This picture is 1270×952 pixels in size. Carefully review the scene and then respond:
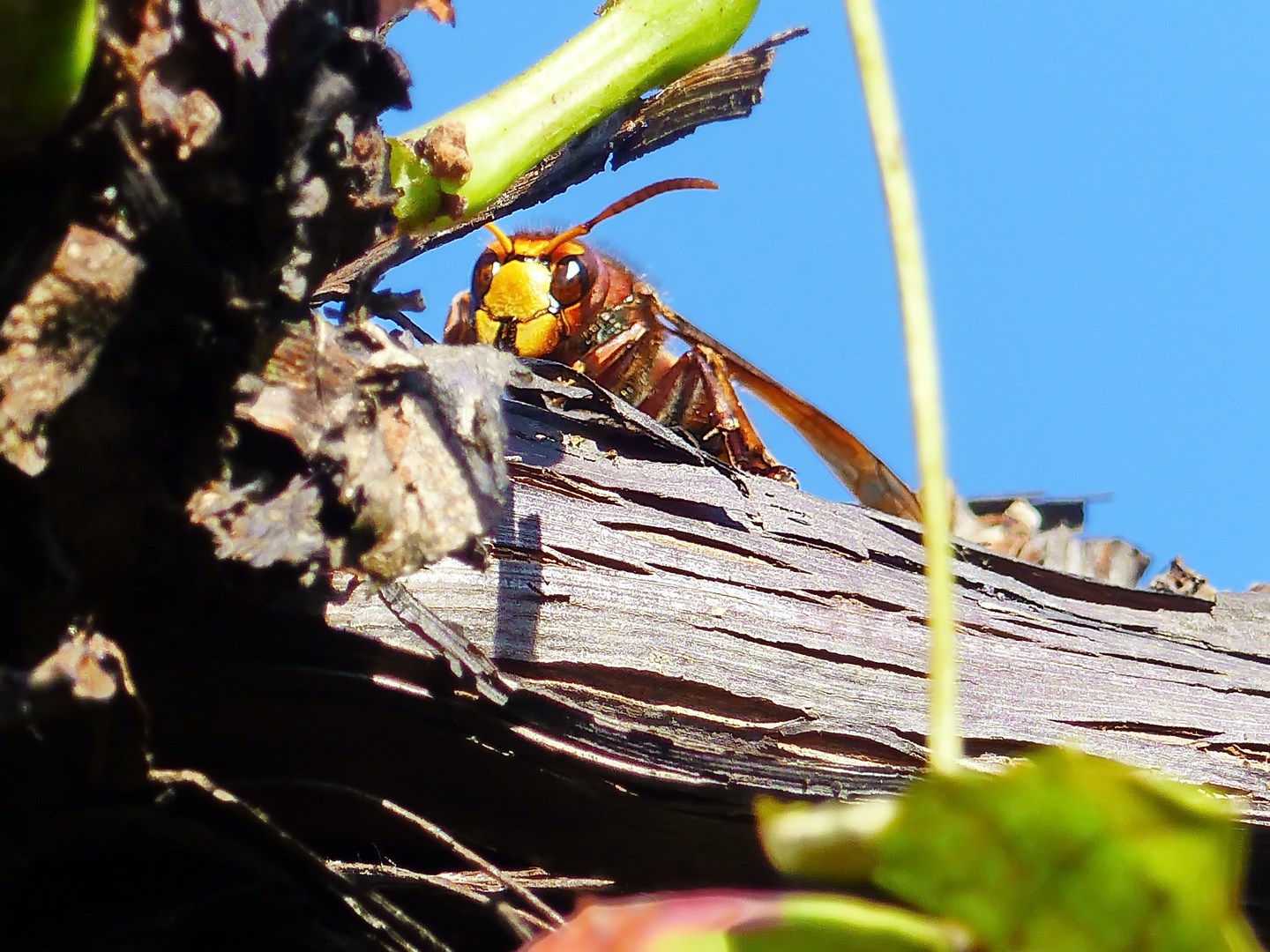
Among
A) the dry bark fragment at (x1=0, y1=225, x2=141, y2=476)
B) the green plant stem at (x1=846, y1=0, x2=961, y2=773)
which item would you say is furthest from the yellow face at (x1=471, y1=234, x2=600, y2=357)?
the green plant stem at (x1=846, y1=0, x2=961, y2=773)

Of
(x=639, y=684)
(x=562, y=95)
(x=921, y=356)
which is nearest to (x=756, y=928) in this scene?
(x=921, y=356)

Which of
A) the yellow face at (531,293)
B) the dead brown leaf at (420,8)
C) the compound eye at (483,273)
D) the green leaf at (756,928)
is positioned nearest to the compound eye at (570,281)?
the yellow face at (531,293)

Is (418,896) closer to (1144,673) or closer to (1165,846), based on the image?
(1165,846)

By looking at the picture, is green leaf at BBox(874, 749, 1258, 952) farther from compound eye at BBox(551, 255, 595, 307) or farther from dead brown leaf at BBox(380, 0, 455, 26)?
compound eye at BBox(551, 255, 595, 307)

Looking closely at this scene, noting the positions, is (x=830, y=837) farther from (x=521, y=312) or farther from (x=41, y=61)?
(x=521, y=312)

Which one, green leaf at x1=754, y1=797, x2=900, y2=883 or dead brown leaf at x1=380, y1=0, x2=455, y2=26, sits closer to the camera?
green leaf at x1=754, y1=797, x2=900, y2=883

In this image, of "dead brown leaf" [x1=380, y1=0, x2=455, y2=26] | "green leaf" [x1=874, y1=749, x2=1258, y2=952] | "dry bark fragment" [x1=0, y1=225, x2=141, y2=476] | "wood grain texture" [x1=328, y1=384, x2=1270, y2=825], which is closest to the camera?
"green leaf" [x1=874, y1=749, x2=1258, y2=952]
